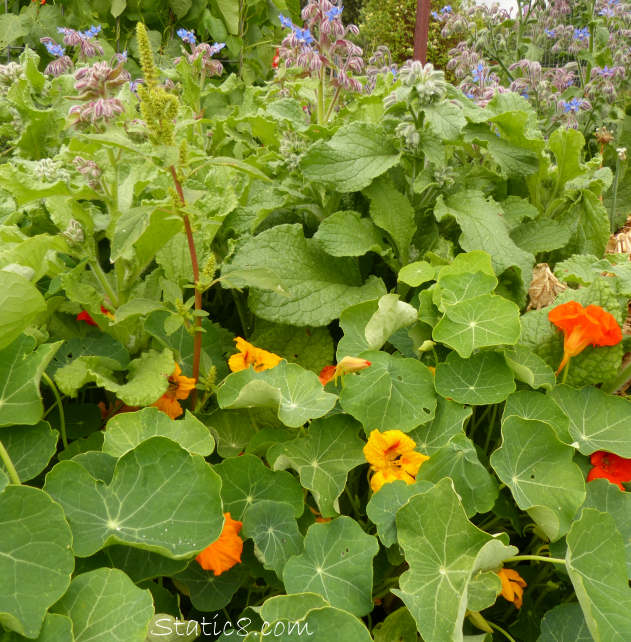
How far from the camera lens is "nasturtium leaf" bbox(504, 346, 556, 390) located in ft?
3.22

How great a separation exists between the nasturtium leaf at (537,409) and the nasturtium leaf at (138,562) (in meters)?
0.52

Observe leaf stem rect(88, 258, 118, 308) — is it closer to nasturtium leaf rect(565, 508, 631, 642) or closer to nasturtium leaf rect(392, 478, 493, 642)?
nasturtium leaf rect(392, 478, 493, 642)

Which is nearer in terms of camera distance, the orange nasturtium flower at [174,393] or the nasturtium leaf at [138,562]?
the nasturtium leaf at [138,562]

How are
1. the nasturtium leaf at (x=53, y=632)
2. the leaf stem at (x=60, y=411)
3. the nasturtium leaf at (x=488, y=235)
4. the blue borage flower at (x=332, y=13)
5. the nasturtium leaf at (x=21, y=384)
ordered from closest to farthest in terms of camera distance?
the nasturtium leaf at (x=53, y=632), the nasturtium leaf at (x=21, y=384), the leaf stem at (x=60, y=411), the nasturtium leaf at (x=488, y=235), the blue borage flower at (x=332, y=13)

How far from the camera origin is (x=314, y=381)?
954 mm

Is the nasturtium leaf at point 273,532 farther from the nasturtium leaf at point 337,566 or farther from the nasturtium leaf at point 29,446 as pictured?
the nasturtium leaf at point 29,446

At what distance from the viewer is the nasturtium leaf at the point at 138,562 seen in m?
0.77

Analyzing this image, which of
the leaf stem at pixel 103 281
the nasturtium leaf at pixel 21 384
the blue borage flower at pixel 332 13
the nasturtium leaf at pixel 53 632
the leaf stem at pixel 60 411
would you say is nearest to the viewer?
the nasturtium leaf at pixel 53 632

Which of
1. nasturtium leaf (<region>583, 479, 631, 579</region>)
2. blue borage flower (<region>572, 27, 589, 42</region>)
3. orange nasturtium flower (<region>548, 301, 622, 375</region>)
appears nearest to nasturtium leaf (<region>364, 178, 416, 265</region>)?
orange nasturtium flower (<region>548, 301, 622, 375</region>)

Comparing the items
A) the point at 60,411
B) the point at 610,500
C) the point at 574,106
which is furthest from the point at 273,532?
the point at 574,106

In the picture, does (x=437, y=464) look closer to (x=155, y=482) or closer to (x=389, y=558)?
(x=389, y=558)

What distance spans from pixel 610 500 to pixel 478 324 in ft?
1.05

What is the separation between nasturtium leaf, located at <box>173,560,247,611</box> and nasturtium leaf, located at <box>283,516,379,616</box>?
0.12 m

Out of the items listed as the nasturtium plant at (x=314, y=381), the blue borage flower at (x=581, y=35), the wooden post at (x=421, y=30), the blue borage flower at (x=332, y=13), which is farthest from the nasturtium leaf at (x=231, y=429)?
the blue borage flower at (x=581, y=35)
